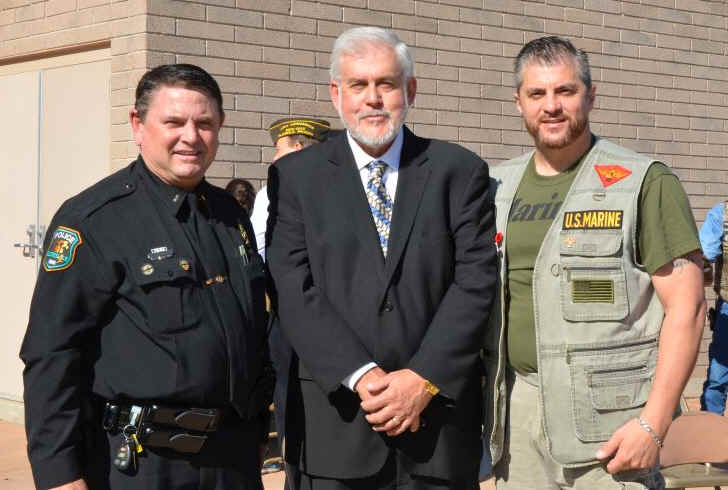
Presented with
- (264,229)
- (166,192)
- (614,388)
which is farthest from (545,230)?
(264,229)

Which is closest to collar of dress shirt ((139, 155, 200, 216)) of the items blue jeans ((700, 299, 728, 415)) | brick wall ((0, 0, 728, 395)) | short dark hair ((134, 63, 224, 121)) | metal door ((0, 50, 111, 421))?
short dark hair ((134, 63, 224, 121))

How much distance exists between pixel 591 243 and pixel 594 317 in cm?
24

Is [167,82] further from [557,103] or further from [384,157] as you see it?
[557,103]

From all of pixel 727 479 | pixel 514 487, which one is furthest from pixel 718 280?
→ pixel 514 487

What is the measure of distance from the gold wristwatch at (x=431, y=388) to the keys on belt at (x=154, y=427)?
0.65 m

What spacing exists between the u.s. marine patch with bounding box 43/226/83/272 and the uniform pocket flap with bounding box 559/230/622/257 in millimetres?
1524

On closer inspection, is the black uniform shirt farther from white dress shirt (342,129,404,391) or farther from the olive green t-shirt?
the olive green t-shirt

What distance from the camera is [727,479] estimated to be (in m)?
4.45

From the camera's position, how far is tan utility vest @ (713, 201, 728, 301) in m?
7.26

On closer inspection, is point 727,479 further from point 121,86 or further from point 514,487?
point 121,86

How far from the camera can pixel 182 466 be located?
309 centimetres

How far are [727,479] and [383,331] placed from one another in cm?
201

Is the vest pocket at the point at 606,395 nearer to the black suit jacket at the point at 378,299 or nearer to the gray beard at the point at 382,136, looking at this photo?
the black suit jacket at the point at 378,299

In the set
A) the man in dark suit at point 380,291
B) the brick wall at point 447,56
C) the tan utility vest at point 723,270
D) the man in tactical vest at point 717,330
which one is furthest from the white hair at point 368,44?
the man in tactical vest at point 717,330
